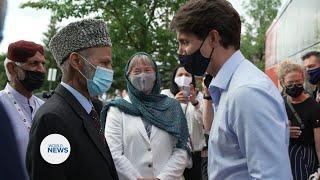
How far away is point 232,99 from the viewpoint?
2045 millimetres

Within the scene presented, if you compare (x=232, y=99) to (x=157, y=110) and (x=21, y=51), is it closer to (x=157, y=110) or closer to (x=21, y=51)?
(x=157, y=110)

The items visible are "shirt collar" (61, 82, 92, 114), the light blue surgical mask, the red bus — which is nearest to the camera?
"shirt collar" (61, 82, 92, 114)

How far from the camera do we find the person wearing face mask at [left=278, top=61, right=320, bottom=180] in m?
4.42

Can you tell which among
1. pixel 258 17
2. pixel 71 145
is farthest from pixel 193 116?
pixel 258 17

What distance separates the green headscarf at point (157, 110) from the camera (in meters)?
4.12

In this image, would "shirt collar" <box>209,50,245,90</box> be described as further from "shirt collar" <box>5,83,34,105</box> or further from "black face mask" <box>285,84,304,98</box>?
"black face mask" <box>285,84,304,98</box>

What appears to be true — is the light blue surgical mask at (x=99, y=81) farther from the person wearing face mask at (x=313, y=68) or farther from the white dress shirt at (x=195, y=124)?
the person wearing face mask at (x=313, y=68)

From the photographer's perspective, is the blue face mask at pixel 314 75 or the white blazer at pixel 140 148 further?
the blue face mask at pixel 314 75

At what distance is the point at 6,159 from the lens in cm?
142

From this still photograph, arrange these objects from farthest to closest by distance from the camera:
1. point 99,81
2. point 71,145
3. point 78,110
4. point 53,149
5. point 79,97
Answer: point 99,81, point 79,97, point 78,110, point 71,145, point 53,149

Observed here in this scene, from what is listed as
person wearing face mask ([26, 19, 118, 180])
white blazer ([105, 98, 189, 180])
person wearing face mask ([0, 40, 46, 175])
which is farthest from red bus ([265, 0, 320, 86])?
person wearing face mask ([26, 19, 118, 180])

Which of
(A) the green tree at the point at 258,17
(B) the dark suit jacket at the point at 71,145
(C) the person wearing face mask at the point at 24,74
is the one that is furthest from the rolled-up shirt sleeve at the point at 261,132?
(A) the green tree at the point at 258,17

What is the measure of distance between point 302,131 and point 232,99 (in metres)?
2.64

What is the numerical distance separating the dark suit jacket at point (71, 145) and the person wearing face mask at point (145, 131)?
1.45 m
